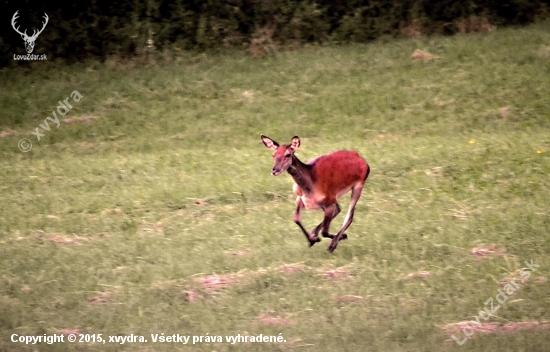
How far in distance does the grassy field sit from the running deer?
0.65m

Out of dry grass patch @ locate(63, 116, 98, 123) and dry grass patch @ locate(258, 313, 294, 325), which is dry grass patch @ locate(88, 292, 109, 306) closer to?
dry grass patch @ locate(258, 313, 294, 325)

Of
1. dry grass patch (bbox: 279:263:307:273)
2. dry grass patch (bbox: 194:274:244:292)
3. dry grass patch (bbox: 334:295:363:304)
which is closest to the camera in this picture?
dry grass patch (bbox: 334:295:363:304)

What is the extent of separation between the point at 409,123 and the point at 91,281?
6383 mm

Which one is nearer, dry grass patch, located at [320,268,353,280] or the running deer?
the running deer

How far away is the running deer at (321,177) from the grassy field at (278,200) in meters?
0.65

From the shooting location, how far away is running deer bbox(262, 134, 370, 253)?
25.9ft

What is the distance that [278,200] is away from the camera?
33.8ft

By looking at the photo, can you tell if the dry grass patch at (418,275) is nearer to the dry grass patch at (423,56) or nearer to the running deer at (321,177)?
the running deer at (321,177)

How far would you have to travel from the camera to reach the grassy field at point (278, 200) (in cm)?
757

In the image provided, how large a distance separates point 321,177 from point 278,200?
2.30 m

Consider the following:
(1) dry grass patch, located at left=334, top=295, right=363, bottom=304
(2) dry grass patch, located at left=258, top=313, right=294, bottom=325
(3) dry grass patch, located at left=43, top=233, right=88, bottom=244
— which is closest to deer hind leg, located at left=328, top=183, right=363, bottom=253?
(1) dry grass patch, located at left=334, top=295, right=363, bottom=304

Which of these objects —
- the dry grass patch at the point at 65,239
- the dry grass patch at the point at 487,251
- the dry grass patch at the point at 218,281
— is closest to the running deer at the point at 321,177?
the dry grass patch at the point at 218,281

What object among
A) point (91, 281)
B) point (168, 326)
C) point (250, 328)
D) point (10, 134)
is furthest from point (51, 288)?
point (10, 134)

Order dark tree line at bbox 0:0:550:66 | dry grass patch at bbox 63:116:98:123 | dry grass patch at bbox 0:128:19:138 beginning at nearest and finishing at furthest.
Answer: dry grass patch at bbox 0:128:19:138 < dry grass patch at bbox 63:116:98:123 < dark tree line at bbox 0:0:550:66
